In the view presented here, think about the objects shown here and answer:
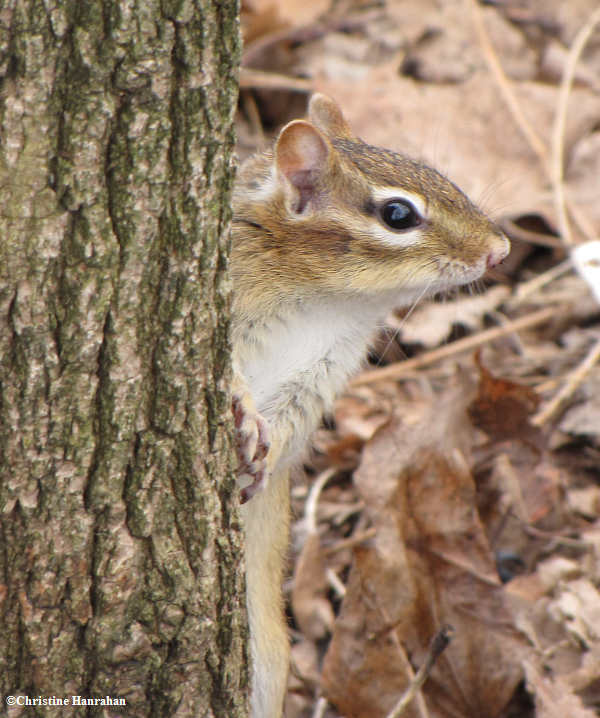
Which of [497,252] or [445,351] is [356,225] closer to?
[497,252]

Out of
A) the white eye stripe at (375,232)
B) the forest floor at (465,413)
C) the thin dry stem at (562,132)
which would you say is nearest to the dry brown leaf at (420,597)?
the forest floor at (465,413)

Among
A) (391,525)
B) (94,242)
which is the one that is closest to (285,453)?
(391,525)

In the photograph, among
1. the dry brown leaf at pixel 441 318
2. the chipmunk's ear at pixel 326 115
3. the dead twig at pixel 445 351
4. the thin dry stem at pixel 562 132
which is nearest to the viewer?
the chipmunk's ear at pixel 326 115

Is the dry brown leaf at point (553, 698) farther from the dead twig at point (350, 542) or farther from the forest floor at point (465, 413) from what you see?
the dead twig at point (350, 542)

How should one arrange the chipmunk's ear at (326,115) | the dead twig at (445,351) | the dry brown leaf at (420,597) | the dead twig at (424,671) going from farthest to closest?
the dead twig at (445,351), the chipmunk's ear at (326,115), the dry brown leaf at (420,597), the dead twig at (424,671)

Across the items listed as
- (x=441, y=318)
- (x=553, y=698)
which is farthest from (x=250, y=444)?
(x=441, y=318)

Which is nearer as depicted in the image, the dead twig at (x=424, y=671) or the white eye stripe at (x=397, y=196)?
the white eye stripe at (x=397, y=196)

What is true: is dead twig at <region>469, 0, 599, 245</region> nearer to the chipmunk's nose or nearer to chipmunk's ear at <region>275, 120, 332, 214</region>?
the chipmunk's nose
